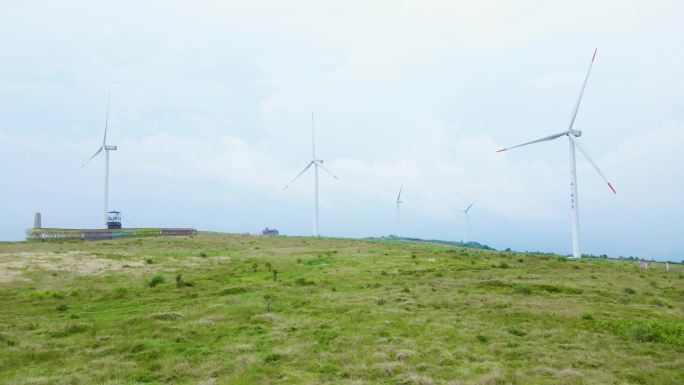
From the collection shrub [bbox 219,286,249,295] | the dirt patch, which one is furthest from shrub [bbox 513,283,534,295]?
the dirt patch

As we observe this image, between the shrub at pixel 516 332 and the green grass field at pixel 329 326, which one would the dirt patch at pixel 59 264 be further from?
the shrub at pixel 516 332

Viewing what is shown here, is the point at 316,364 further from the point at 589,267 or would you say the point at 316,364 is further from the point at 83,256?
the point at 589,267

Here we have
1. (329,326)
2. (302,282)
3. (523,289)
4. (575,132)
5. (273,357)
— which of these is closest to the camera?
(273,357)

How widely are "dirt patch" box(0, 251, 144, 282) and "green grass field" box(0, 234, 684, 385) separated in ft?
0.76

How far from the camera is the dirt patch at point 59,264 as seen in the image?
41094 millimetres

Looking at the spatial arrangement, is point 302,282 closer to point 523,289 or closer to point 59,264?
point 523,289

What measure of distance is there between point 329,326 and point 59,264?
3239cm

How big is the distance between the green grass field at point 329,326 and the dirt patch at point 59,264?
0.23 metres

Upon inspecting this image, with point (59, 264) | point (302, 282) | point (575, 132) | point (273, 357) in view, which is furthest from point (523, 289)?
point (575, 132)

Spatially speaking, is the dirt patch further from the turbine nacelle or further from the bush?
the turbine nacelle

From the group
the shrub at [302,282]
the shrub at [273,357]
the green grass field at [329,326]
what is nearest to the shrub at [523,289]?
the green grass field at [329,326]

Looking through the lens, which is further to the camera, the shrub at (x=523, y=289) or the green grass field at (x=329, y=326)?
the shrub at (x=523, y=289)

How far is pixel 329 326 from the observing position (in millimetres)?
26078

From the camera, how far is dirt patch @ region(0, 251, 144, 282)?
4109 centimetres
